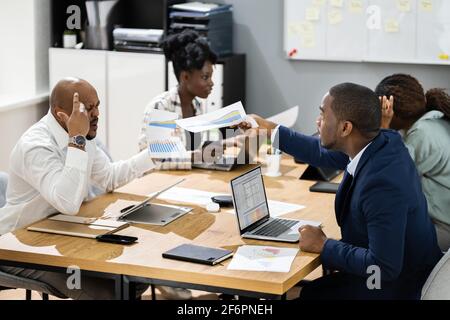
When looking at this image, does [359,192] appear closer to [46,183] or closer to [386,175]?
[386,175]

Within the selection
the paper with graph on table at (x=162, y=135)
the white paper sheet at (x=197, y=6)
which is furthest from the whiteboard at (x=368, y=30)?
the paper with graph on table at (x=162, y=135)

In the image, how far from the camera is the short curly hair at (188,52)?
4.63 meters

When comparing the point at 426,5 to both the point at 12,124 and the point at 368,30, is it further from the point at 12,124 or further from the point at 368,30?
the point at 12,124

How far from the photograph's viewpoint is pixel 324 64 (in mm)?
5984

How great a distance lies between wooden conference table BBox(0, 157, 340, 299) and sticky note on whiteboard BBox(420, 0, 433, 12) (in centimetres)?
228

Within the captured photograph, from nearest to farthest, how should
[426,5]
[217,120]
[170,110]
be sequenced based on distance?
[217,120] → [170,110] → [426,5]

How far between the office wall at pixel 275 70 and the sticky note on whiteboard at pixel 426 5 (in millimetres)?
597

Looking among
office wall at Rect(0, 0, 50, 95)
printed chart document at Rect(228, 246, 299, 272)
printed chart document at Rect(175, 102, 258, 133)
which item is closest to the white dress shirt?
printed chart document at Rect(175, 102, 258, 133)

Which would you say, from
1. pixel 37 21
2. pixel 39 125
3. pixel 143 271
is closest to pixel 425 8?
pixel 37 21

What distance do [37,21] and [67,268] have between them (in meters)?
3.42

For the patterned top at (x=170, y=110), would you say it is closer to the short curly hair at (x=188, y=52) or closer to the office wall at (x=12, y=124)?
the short curly hair at (x=188, y=52)

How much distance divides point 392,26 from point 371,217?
3020mm

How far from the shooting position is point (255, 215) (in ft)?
11.1

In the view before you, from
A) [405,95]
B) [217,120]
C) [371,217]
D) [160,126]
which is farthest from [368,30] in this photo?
[371,217]
